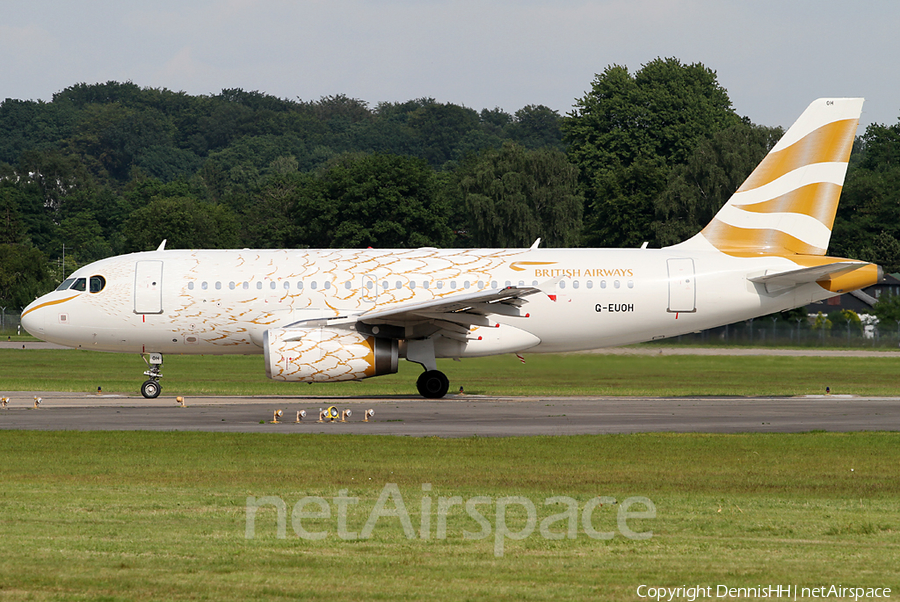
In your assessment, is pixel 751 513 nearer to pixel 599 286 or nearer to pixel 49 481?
pixel 49 481

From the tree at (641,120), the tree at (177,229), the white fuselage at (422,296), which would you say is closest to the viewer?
the white fuselage at (422,296)

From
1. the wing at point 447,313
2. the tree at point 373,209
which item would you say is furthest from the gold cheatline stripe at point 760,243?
the tree at point 373,209

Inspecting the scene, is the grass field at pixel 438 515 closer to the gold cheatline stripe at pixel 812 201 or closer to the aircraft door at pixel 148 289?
the aircraft door at pixel 148 289

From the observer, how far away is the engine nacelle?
89.8 ft

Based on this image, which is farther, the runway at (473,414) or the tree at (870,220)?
the tree at (870,220)

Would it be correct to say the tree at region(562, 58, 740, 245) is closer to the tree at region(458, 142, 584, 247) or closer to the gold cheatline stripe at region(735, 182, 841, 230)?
the tree at region(458, 142, 584, 247)

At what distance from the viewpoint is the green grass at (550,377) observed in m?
32.2

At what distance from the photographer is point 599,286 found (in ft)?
98.1

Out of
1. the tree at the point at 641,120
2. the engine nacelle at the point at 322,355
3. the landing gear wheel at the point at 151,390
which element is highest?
the tree at the point at 641,120

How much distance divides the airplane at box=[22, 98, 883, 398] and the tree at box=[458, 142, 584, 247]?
57.6 m

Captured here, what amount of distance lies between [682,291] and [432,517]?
19.5 metres

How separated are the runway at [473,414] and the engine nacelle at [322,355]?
2.44ft

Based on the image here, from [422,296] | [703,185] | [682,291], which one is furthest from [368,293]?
[703,185]
